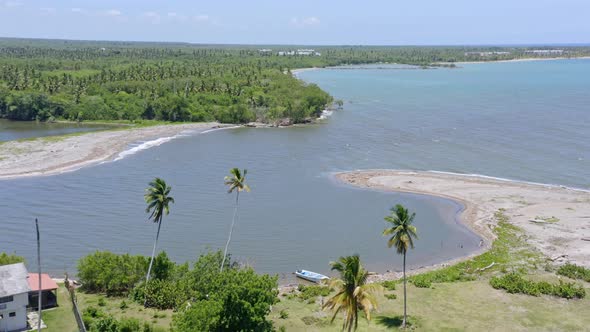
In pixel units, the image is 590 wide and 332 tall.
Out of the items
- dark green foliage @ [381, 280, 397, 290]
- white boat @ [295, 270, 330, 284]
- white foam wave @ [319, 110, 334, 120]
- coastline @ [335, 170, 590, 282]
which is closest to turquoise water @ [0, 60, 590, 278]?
white boat @ [295, 270, 330, 284]

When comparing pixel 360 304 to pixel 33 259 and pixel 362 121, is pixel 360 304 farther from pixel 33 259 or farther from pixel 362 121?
pixel 362 121

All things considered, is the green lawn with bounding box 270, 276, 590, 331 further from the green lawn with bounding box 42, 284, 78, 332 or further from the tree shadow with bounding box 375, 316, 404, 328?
the green lawn with bounding box 42, 284, 78, 332

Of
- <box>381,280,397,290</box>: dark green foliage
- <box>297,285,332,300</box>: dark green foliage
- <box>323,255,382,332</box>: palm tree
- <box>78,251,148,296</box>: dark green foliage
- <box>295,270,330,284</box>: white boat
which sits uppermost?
<box>323,255,382,332</box>: palm tree

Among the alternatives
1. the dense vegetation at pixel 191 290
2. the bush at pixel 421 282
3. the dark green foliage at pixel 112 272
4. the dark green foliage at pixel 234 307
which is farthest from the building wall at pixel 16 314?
the bush at pixel 421 282

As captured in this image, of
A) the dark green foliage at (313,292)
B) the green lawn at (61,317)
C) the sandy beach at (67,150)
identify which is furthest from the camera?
the sandy beach at (67,150)

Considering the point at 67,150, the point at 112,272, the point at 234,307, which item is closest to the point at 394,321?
the point at 234,307

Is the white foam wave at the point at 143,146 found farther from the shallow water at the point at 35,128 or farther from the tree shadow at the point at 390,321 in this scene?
the tree shadow at the point at 390,321
